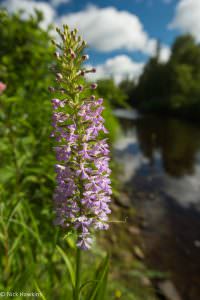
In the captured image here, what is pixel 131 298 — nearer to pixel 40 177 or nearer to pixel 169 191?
pixel 40 177

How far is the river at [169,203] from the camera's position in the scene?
696 cm

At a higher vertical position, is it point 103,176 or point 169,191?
point 103,176

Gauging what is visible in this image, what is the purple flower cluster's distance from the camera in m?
1.78

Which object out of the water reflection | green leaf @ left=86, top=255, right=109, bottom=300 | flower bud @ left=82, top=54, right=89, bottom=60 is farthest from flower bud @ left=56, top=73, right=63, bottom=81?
the water reflection

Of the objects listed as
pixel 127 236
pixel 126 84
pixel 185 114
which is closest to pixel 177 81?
pixel 185 114

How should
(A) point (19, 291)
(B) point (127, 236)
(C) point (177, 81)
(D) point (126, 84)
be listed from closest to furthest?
1. (A) point (19, 291)
2. (B) point (127, 236)
3. (C) point (177, 81)
4. (D) point (126, 84)

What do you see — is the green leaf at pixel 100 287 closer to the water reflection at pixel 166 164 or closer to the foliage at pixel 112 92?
the foliage at pixel 112 92

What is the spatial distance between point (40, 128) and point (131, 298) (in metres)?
3.31

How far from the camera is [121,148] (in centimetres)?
2016

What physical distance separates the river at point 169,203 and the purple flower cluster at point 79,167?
533 cm

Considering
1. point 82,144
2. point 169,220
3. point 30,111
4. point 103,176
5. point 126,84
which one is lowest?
point 169,220

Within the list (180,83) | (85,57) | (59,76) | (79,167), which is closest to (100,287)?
(79,167)

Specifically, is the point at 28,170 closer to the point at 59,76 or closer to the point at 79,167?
the point at 79,167

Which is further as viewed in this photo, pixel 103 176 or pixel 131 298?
pixel 131 298
